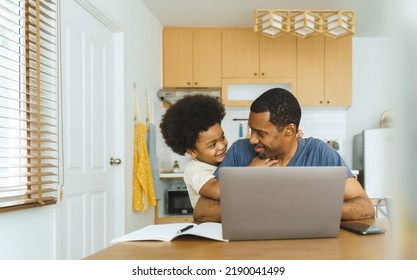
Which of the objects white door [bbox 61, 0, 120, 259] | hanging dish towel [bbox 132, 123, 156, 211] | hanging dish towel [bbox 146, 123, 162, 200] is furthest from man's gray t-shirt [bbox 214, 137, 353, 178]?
hanging dish towel [bbox 146, 123, 162, 200]

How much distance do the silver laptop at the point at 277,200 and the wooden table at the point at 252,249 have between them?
2 cm

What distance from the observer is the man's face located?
1232mm

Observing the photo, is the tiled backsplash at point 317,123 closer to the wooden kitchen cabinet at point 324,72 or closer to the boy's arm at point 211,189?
the wooden kitchen cabinet at point 324,72

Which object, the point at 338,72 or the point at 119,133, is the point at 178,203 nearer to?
the point at 119,133

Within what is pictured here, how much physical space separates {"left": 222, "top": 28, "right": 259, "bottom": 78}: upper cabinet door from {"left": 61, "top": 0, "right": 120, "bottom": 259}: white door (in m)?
1.38

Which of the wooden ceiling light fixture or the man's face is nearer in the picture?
the man's face

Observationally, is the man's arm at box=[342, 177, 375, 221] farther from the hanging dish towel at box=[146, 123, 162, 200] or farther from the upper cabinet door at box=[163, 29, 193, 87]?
the upper cabinet door at box=[163, 29, 193, 87]

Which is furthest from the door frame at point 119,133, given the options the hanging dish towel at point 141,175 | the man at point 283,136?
the man at point 283,136

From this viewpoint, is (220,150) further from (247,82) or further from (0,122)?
(247,82)

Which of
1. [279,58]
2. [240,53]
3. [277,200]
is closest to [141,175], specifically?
[240,53]

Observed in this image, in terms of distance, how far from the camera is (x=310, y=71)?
3.79 meters

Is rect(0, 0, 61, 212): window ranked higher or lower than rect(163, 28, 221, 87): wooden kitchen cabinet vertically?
lower

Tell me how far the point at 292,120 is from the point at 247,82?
2.56 m

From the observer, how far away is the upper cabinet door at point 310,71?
376cm
